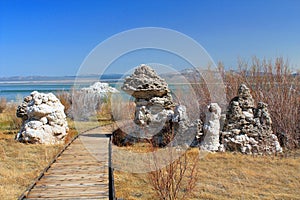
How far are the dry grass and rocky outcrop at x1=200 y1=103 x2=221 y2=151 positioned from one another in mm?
500

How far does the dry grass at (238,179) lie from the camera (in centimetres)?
460

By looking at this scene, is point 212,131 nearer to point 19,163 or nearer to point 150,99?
point 150,99

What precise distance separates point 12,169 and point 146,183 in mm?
2785

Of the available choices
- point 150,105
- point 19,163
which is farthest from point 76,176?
point 150,105

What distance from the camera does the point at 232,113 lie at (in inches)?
294

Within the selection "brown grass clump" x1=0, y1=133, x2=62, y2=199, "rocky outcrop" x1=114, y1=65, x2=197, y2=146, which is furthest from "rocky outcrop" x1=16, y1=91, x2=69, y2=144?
"rocky outcrop" x1=114, y1=65, x2=197, y2=146

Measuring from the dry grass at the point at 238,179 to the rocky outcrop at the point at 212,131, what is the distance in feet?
1.64

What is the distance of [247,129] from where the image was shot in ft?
23.9

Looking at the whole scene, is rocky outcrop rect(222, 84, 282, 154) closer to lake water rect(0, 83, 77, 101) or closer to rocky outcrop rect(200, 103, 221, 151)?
rocky outcrop rect(200, 103, 221, 151)

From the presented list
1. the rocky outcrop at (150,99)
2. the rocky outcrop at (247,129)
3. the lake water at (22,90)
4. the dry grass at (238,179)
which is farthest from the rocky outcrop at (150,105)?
the lake water at (22,90)

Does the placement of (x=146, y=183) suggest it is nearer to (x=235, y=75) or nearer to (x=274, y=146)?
(x=274, y=146)

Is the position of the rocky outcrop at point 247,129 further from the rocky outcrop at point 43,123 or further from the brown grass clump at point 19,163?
the rocky outcrop at point 43,123

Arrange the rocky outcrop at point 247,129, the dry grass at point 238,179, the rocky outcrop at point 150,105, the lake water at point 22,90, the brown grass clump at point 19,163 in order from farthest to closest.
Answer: the lake water at point 22,90 → the rocky outcrop at point 150,105 → the rocky outcrop at point 247,129 → the brown grass clump at point 19,163 → the dry grass at point 238,179

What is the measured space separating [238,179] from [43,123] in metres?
5.78
